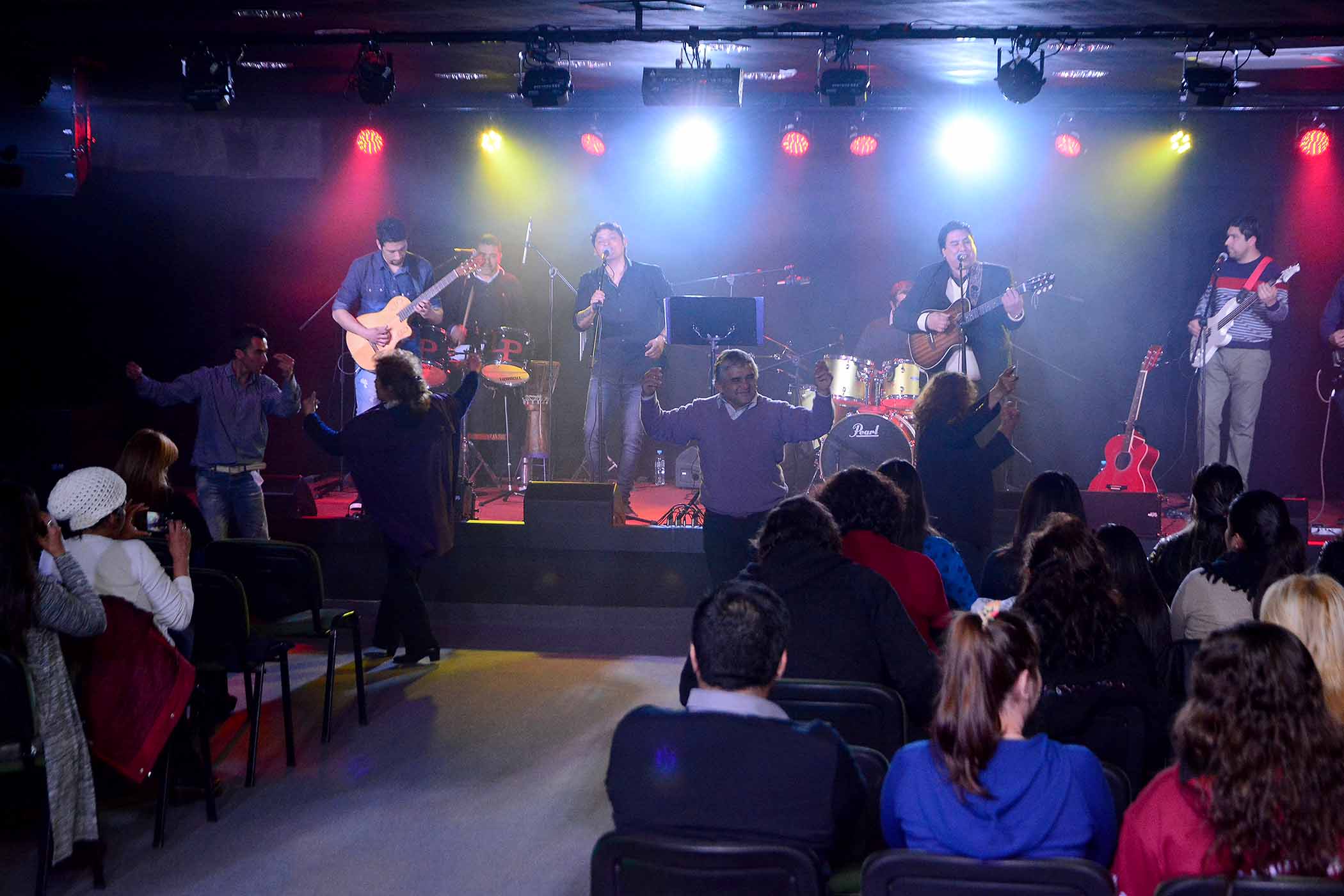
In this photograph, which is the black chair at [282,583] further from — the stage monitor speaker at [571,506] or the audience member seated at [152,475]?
the stage monitor speaker at [571,506]

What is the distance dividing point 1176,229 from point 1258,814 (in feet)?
30.5

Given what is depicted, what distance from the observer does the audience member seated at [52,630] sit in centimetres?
335

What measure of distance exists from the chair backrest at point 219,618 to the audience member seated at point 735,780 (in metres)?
2.66

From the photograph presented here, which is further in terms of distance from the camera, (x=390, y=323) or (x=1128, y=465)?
(x=390, y=323)

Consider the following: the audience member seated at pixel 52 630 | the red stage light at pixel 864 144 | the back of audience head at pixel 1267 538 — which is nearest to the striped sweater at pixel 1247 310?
the red stage light at pixel 864 144

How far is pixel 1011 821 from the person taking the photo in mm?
2107

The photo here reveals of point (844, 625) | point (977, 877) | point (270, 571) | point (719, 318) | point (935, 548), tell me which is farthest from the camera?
point (719, 318)

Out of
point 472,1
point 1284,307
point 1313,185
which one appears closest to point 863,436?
point 1284,307

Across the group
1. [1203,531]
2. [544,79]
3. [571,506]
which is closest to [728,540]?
[571,506]

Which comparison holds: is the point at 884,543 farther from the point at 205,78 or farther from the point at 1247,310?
the point at 1247,310

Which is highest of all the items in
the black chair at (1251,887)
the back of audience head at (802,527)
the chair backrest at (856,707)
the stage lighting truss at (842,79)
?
the stage lighting truss at (842,79)

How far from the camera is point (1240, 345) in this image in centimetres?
894

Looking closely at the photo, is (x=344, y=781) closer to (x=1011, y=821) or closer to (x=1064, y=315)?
(x=1011, y=821)

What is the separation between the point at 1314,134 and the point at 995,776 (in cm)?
936
